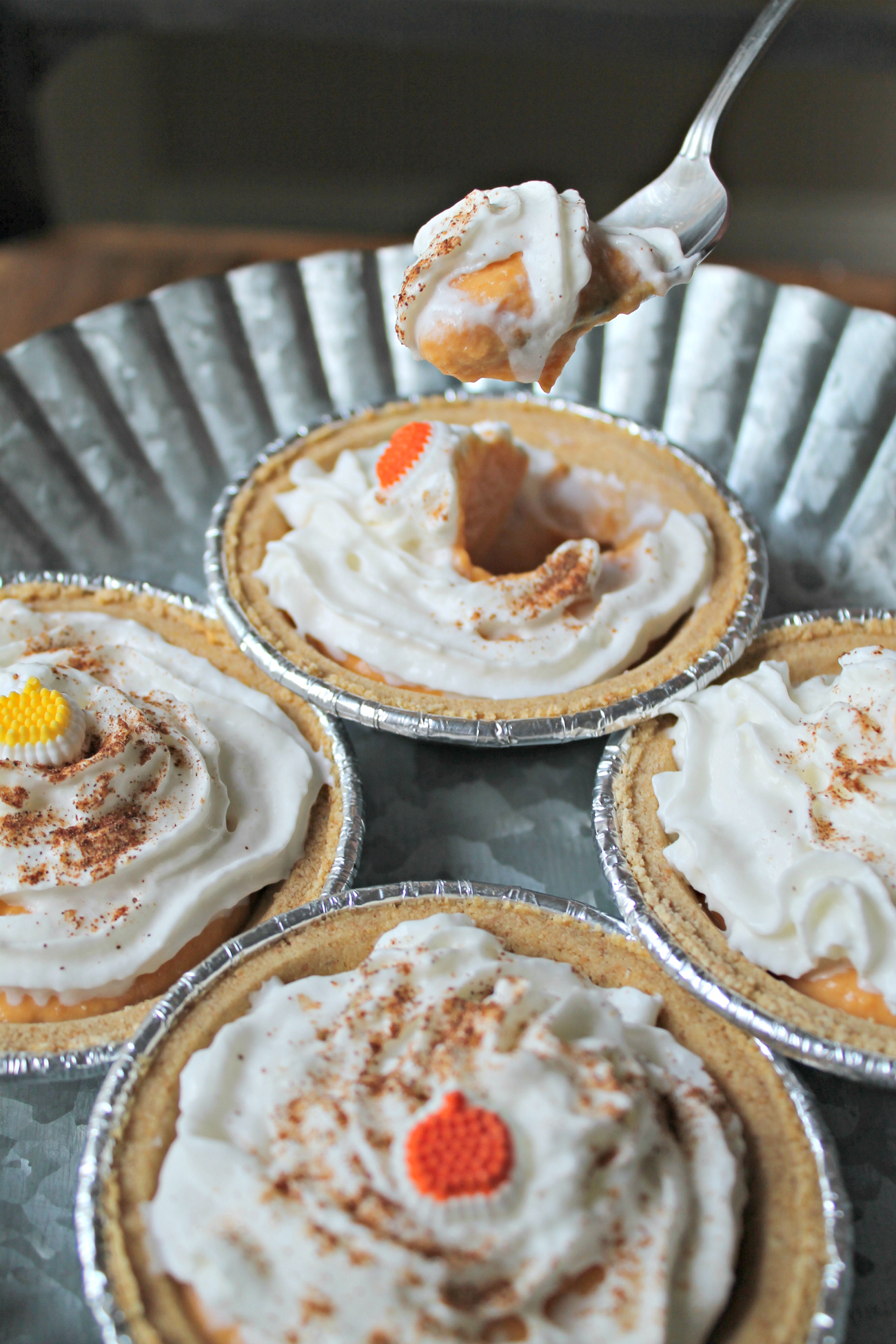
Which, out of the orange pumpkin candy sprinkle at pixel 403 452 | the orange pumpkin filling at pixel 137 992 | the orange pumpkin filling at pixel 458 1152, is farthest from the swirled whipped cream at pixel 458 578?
the orange pumpkin filling at pixel 458 1152

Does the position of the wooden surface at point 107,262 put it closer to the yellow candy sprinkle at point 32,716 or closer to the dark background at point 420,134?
the dark background at point 420,134

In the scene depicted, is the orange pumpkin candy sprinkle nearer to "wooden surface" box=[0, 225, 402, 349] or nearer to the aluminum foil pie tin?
the aluminum foil pie tin

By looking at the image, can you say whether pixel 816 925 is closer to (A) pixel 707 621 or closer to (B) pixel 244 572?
(A) pixel 707 621

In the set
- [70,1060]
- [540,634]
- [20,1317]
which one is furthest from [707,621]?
[20,1317]

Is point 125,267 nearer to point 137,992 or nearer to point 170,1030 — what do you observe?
point 137,992

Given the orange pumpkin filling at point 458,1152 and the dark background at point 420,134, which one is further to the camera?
the dark background at point 420,134

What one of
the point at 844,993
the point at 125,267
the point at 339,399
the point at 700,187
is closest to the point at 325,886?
the point at 844,993
